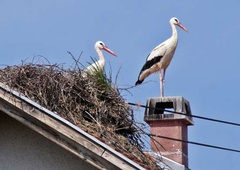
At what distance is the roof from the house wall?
0.78 feet

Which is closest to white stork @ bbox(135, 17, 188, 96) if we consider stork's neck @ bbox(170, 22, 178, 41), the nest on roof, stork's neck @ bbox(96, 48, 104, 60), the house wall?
stork's neck @ bbox(170, 22, 178, 41)

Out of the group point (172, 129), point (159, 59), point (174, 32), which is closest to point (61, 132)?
point (172, 129)

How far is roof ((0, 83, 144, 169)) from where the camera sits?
6734 millimetres

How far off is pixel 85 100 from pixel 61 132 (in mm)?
1187

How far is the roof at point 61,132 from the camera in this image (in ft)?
22.1

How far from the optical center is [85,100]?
26.3 ft

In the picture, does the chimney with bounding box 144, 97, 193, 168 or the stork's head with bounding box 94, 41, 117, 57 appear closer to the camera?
the chimney with bounding box 144, 97, 193, 168

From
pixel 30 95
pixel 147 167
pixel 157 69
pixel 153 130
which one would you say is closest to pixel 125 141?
pixel 147 167

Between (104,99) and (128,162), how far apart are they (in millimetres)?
1733

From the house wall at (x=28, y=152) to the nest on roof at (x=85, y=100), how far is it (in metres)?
0.27

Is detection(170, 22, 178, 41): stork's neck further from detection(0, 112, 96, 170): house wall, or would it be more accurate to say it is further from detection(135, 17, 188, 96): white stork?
detection(0, 112, 96, 170): house wall

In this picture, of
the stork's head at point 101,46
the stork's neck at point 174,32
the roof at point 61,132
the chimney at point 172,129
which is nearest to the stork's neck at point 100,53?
the stork's head at point 101,46

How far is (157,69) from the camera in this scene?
1688 cm

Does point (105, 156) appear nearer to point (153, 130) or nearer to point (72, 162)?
point (72, 162)
